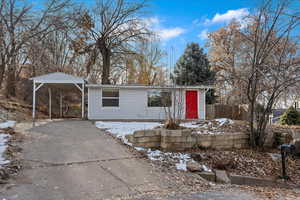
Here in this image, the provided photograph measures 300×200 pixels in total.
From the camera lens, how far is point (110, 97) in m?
11.6

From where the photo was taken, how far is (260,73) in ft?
20.1

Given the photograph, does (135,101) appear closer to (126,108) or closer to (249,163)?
(126,108)

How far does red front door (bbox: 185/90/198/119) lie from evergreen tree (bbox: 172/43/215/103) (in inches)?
155

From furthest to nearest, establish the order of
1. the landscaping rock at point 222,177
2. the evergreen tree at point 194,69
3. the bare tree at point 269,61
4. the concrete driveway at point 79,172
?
1. the evergreen tree at point 194,69
2. the bare tree at point 269,61
3. the landscaping rock at point 222,177
4. the concrete driveway at point 79,172

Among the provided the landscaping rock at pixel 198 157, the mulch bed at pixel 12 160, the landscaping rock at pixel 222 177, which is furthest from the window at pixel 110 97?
the landscaping rock at pixel 222 177

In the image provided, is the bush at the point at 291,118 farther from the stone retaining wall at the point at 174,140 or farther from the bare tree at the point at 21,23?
the bare tree at the point at 21,23

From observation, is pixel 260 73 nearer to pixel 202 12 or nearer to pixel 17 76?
pixel 202 12

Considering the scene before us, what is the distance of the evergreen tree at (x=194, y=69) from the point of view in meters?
16.0

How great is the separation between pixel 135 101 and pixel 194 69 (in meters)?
6.77

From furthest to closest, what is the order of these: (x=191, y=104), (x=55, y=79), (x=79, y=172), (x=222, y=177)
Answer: (x=191, y=104)
(x=55, y=79)
(x=222, y=177)
(x=79, y=172)

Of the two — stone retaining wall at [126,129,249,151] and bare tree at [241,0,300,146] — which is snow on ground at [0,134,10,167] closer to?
stone retaining wall at [126,129,249,151]

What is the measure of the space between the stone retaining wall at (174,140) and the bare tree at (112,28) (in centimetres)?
1206

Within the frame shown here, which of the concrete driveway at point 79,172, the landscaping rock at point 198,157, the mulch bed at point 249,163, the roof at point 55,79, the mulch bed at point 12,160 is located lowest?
the mulch bed at point 249,163

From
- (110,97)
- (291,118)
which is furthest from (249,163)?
(110,97)
